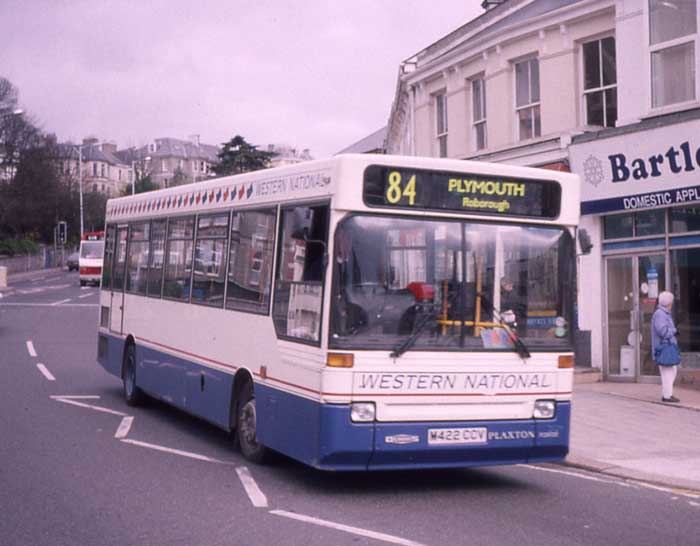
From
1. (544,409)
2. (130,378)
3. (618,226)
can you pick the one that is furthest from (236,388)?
(618,226)

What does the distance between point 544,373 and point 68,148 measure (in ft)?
327

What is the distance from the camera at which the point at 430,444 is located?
8391 mm

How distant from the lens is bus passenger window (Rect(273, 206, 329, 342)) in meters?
8.45

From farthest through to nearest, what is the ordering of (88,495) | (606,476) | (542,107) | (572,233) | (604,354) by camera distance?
(542,107)
(604,354)
(606,476)
(572,233)
(88,495)

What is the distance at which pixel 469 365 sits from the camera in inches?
336

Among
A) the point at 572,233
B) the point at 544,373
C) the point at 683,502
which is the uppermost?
the point at 572,233

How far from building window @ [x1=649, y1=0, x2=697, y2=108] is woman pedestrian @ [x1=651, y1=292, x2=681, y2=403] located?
3.96 metres

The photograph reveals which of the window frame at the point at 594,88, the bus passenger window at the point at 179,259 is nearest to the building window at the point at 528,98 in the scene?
the window frame at the point at 594,88

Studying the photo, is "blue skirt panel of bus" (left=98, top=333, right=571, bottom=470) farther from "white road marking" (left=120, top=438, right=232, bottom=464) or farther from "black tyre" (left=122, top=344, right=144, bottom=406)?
"black tyre" (left=122, top=344, right=144, bottom=406)

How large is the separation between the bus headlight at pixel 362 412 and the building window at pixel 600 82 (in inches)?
495

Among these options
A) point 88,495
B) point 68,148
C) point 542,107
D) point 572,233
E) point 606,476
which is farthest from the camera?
point 68,148

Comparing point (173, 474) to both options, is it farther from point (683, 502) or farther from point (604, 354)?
point (604, 354)

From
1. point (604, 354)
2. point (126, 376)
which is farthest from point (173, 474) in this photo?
point (604, 354)

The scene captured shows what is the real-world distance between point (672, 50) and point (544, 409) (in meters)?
10.5
